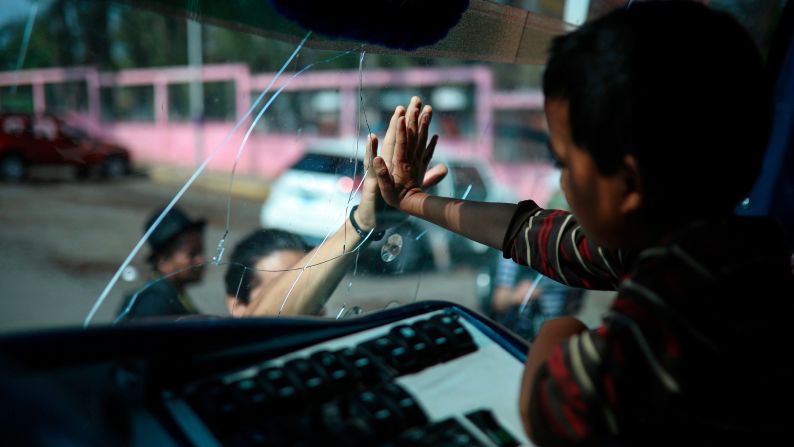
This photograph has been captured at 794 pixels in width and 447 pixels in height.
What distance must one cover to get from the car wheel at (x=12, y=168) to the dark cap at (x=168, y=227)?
0.18 metres

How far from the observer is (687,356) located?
0.56m

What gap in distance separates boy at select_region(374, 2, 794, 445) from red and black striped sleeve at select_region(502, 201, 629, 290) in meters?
0.20

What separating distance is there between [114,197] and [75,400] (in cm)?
28

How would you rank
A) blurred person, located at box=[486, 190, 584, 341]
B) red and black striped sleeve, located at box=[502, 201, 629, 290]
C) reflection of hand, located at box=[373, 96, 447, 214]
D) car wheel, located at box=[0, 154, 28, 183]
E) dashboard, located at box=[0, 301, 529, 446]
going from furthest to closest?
blurred person, located at box=[486, 190, 584, 341] → reflection of hand, located at box=[373, 96, 447, 214] → red and black striped sleeve, located at box=[502, 201, 629, 290] → car wheel, located at box=[0, 154, 28, 183] → dashboard, located at box=[0, 301, 529, 446]

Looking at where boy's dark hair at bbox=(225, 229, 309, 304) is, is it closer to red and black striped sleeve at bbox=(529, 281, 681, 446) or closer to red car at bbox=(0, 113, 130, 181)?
red car at bbox=(0, 113, 130, 181)

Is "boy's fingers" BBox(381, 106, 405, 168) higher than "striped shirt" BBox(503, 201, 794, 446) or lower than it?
higher

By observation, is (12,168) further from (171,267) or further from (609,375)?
(609,375)

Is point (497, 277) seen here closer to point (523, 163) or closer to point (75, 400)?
point (523, 163)

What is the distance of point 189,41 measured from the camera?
755 millimetres

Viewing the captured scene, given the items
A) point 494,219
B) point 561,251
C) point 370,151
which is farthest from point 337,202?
point 561,251

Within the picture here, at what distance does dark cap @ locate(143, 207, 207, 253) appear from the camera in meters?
0.78

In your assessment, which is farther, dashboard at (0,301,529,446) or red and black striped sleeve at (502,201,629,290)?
red and black striped sleeve at (502,201,629,290)

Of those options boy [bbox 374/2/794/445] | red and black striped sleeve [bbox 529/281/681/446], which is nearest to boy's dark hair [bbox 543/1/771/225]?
boy [bbox 374/2/794/445]

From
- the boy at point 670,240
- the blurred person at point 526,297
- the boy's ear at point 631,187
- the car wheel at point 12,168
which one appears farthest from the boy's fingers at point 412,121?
the blurred person at point 526,297
